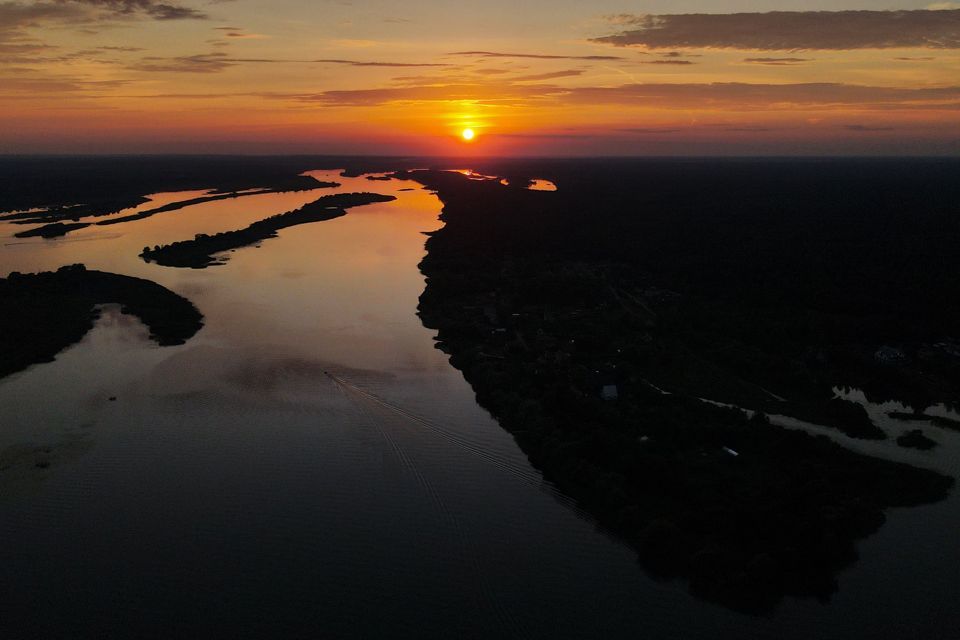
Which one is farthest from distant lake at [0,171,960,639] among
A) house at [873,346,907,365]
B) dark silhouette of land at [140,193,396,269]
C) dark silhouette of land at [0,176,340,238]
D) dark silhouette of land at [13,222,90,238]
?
dark silhouette of land at [0,176,340,238]

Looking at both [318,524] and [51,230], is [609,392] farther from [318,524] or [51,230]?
[51,230]

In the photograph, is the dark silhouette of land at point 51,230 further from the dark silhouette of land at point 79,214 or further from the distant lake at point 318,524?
the distant lake at point 318,524

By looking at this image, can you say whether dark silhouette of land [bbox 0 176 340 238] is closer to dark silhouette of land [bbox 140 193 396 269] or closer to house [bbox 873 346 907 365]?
dark silhouette of land [bbox 140 193 396 269]

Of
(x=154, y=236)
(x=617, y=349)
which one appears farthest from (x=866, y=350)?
(x=154, y=236)

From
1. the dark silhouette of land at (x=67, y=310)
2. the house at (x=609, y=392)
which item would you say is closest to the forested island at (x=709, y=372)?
the house at (x=609, y=392)

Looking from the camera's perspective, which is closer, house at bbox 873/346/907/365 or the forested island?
the forested island

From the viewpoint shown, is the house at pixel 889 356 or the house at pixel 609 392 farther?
the house at pixel 889 356

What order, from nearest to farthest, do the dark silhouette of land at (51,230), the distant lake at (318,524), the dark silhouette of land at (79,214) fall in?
the distant lake at (318,524)
the dark silhouette of land at (51,230)
the dark silhouette of land at (79,214)
